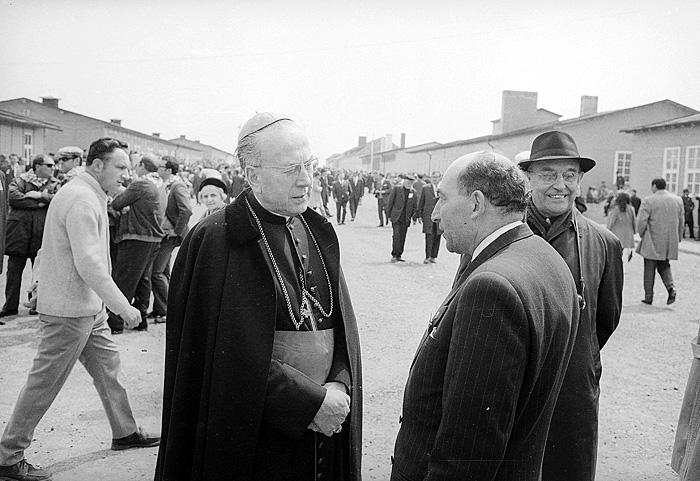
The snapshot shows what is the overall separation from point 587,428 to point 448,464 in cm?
110

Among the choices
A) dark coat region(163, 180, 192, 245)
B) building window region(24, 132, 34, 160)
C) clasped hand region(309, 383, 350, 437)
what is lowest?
clasped hand region(309, 383, 350, 437)

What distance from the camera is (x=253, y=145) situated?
82.2 inches

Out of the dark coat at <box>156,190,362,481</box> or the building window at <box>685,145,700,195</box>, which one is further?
the building window at <box>685,145,700,195</box>

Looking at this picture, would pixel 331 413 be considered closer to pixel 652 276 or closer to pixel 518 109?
pixel 652 276

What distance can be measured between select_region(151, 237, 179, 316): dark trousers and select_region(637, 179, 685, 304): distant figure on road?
591 centimetres

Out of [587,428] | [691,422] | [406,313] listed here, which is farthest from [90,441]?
[406,313]

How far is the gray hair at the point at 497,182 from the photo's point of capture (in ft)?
5.73

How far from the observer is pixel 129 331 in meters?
6.04

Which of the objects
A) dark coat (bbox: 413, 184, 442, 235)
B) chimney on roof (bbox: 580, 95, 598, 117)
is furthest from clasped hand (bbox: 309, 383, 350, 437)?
chimney on roof (bbox: 580, 95, 598, 117)

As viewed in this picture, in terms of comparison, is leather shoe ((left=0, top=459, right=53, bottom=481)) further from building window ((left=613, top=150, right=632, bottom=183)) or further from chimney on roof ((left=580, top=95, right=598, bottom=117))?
chimney on roof ((left=580, top=95, right=598, bottom=117))

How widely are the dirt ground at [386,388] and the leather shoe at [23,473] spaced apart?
11 cm

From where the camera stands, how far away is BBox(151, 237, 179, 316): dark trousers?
21.0 feet

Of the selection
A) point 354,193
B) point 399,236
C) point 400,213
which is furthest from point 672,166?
point 399,236

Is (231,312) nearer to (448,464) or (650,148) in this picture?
(448,464)
